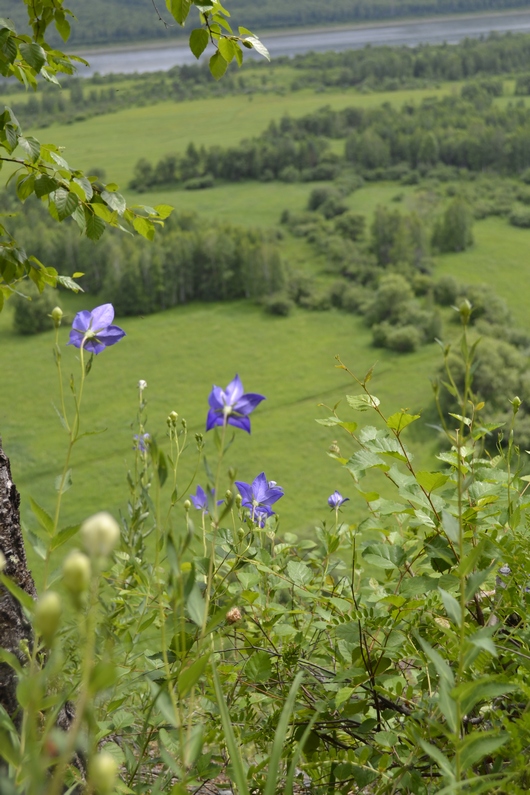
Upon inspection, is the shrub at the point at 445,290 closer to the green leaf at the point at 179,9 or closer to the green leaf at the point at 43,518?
the green leaf at the point at 179,9

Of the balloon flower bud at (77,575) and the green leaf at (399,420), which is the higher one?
the balloon flower bud at (77,575)

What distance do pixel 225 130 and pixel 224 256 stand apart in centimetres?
3629

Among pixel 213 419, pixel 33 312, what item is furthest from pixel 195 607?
pixel 33 312

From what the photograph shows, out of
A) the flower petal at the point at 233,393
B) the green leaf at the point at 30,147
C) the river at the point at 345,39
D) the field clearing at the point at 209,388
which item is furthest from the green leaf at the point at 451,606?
the river at the point at 345,39

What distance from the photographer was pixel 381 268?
181ft

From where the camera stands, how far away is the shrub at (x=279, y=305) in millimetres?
51031

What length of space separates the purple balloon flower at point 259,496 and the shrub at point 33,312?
45.6 m

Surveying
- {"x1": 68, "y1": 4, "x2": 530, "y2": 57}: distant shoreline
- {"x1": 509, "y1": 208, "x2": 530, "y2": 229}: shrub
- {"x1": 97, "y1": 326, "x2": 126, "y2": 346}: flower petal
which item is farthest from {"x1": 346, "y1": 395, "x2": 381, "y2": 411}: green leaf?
{"x1": 68, "y1": 4, "x2": 530, "y2": 57}: distant shoreline

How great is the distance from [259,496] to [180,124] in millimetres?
89843

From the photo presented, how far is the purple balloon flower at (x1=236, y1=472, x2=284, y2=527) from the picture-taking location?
164cm

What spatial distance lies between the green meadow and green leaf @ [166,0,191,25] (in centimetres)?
2335

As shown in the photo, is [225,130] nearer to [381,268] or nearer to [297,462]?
[381,268]

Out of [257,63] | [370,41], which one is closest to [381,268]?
[257,63]

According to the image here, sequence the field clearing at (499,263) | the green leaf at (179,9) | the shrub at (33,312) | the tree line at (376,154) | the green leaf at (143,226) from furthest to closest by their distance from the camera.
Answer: the tree line at (376,154), the field clearing at (499,263), the shrub at (33,312), the green leaf at (143,226), the green leaf at (179,9)
